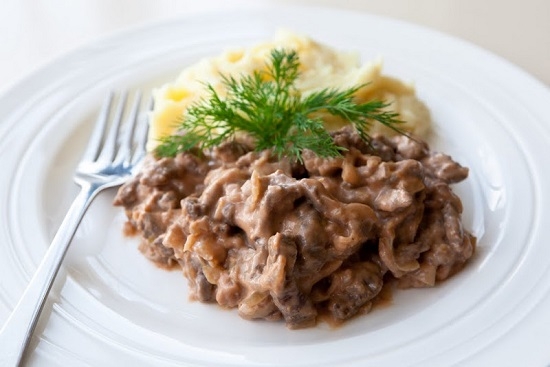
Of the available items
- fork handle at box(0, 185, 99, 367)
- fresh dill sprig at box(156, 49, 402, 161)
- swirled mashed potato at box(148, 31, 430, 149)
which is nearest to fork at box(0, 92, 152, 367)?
fork handle at box(0, 185, 99, 367)

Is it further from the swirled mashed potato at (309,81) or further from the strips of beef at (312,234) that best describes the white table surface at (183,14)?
the strips of beef at (312,234)

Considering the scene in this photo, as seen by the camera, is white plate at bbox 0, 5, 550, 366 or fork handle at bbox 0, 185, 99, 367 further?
white plate at bbox 0, 5, 550, 366

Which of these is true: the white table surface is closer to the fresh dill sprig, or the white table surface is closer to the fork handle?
the fresh dill sprig

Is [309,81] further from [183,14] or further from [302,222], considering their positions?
[183,14]

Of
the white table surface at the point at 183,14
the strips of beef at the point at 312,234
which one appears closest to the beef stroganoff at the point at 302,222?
the strips of beef at the point at 312,234

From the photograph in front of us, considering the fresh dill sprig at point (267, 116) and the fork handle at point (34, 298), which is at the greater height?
the fresh dill sprig at point (267, 116)

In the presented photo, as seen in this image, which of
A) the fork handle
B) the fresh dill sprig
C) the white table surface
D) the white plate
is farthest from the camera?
the white table surface
